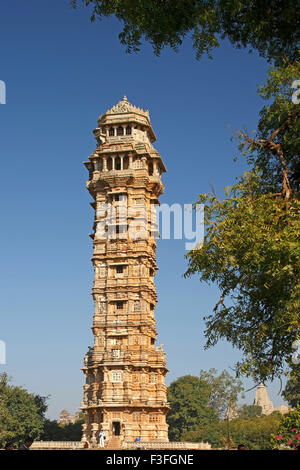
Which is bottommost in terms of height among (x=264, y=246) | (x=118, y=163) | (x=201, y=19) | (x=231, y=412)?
(x=231, y=412)

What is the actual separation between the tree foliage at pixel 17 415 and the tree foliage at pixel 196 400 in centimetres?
2182

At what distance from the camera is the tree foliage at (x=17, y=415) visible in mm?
61000

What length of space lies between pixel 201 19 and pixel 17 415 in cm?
6067

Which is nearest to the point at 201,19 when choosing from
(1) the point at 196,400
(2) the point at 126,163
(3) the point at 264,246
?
(3) the point at 264,246

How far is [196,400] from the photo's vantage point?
81062mm

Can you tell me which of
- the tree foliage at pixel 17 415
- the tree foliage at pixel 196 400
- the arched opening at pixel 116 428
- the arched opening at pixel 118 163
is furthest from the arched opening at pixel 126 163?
the tree foliage at pixel 196 400

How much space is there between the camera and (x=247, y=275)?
41.1 ft

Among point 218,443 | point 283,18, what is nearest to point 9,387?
point 218,443

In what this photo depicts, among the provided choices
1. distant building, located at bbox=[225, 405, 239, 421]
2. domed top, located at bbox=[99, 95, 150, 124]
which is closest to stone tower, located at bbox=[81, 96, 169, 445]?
domed top, located at bbox=[99, 95, 150, 124]

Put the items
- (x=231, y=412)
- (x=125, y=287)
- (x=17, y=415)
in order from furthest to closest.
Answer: (x=231, y=412), (x=17, y=415), (x=125, y=287)

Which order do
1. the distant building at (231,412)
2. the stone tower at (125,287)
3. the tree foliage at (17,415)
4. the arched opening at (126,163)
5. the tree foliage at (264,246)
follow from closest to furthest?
the tree foliage at (264,246)
the stone tower at (125,287)
the arched opening at (126,163)
the tree foliage at (17,415)
the distant building at (231,412)

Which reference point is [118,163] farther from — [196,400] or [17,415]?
[196,400]

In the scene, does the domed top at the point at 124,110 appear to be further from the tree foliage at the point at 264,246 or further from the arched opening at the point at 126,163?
the tree foliage at the point at 264,246
